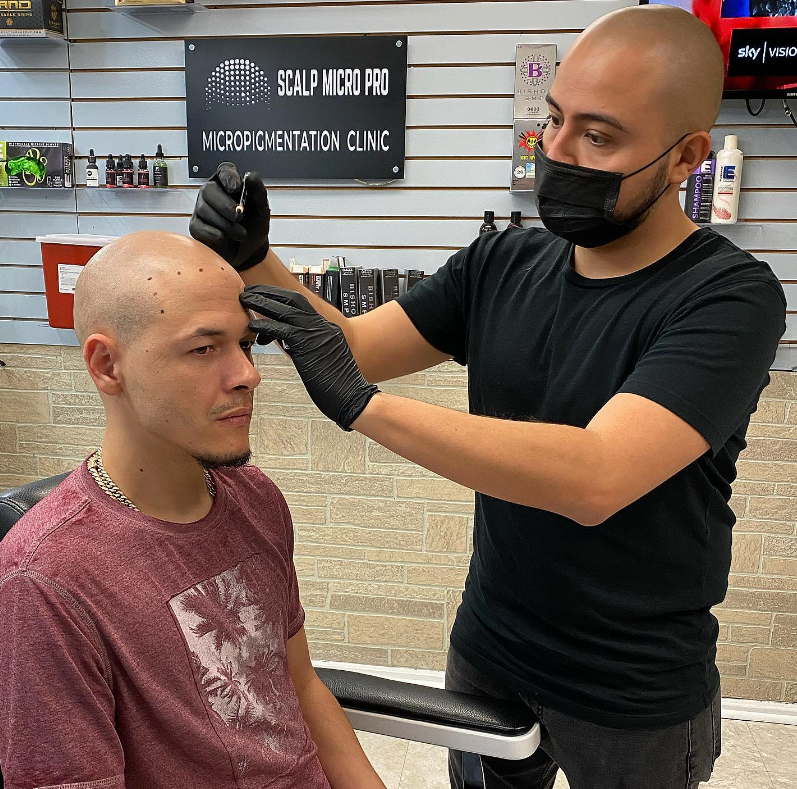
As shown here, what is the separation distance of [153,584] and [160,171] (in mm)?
2378

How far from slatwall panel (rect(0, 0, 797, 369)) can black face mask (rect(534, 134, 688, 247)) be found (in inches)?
60.9

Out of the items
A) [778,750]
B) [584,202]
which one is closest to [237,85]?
[584,202]

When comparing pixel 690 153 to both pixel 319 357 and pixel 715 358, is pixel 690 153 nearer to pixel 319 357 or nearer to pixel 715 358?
pixel 715 358

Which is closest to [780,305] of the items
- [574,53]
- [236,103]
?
[574,53]

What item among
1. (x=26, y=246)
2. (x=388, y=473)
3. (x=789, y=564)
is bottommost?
(x=789, y=564)

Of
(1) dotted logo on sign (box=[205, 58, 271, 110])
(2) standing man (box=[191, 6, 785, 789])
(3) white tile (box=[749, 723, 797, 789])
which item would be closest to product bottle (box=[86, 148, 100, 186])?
(1) dotted logo on sign (box=[205, 58, 271, 110])

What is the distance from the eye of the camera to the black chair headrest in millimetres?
1368

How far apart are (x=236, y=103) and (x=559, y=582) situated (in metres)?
2.40

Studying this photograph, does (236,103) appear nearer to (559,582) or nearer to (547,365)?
(547,365)

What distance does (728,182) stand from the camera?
2.80 metres

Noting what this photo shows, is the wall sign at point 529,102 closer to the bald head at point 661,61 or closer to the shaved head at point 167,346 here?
the bald head at point 661,61

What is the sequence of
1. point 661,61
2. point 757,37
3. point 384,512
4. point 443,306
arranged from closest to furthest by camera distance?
point 661,61 → point 443,306 → point 757,37 → point 384,512

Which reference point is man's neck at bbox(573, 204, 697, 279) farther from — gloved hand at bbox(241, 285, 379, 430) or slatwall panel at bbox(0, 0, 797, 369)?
slatwall panel at bbox(0, 0, 797, 369)

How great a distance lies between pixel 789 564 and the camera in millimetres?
3062
